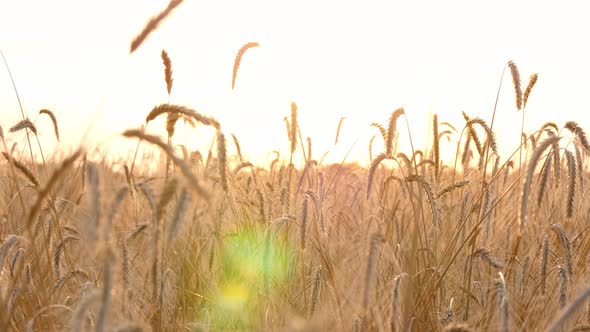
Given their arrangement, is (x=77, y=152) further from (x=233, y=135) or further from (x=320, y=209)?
(x=233, y=135)

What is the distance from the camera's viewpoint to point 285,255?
3.20 meters

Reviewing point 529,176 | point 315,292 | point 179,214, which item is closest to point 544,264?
point 315,292

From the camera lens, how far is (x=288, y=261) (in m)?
3.14

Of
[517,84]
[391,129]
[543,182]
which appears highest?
[517,84]

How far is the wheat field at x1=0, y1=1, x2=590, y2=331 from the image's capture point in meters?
1.56

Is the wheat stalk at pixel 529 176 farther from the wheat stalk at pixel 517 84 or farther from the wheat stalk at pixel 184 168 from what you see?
the wheat stalk at pixel 517 84

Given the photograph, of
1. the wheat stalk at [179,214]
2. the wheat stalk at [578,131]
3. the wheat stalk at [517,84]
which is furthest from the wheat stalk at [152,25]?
the wheat stalk at [517,84]

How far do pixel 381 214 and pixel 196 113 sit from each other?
1.67m

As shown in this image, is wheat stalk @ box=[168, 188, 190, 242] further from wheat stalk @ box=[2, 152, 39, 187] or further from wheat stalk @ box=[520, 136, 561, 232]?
wheat stalk @ box=[2, 152, 39, 187]

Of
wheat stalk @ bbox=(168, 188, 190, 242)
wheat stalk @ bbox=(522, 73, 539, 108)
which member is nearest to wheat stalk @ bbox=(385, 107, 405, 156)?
wheat stalk @ bbox=(522, 73, 539, 108)

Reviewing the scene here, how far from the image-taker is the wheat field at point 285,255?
5.13 ft

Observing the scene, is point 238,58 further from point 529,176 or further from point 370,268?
point 529,176

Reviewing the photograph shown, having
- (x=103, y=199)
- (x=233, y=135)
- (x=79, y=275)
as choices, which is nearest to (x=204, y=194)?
(x=103, y=199)

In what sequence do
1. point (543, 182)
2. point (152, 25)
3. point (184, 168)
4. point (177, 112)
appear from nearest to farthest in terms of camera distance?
point (184, 168), point (177, 112), point (152, 25), point (543, 182)
